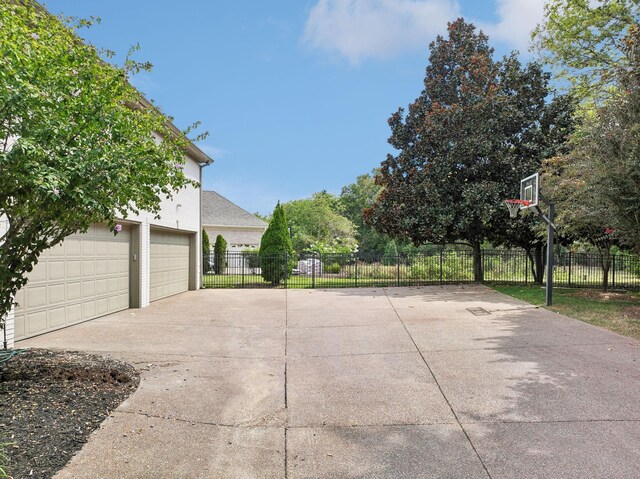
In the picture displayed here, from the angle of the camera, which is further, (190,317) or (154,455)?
(190,317)

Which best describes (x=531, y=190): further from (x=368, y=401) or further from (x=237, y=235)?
(x=237, y=235)

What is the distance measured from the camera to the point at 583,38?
15.1 meters

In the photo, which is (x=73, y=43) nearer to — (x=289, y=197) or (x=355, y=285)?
(x=355, y=285)

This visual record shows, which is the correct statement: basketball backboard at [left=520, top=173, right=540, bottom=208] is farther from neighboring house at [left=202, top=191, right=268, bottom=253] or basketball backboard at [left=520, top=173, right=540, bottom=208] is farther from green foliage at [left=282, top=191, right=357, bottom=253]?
green foliage at [left=282, top=191, right=357, bottom=253]

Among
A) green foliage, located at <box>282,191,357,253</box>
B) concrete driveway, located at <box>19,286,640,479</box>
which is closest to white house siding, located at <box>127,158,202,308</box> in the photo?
concrete driveway, located at <box>19,286,640,479</box>

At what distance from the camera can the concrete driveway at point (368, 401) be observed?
9.30ft

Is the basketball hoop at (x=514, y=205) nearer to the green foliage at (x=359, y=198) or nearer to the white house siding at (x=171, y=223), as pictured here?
the white house siding at (x=171, y=223)

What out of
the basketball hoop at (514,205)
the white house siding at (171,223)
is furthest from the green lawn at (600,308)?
the white house siding at (171,223)

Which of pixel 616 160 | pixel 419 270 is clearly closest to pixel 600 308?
pixel 616 160

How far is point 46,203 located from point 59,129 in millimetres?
721

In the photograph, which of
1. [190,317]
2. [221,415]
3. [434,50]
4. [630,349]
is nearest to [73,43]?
[221,415]

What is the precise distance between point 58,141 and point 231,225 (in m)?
26.1

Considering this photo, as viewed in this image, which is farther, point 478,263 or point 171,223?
point 478,263

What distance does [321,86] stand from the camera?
44.2ft
